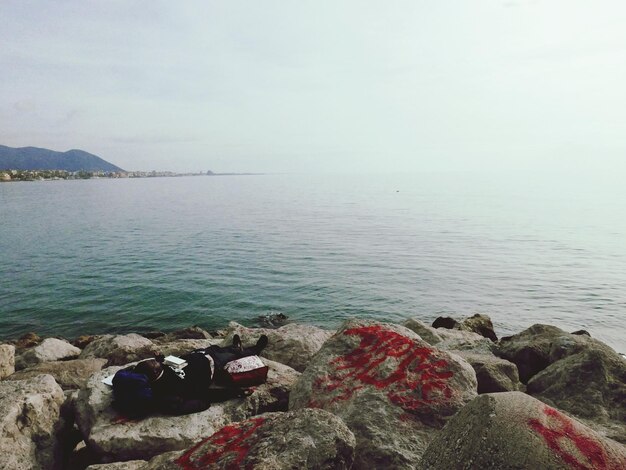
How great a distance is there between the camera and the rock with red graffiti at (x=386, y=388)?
19.7ft

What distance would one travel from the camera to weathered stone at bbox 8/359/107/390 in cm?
1100

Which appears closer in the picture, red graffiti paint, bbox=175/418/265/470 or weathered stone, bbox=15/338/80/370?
red graffiti paint, bbox=175/418/265/470

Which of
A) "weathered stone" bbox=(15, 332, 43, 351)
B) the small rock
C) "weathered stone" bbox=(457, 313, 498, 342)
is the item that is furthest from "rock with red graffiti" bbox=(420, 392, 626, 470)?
"weathered stone" bbox=(15, 332, 43, 351)

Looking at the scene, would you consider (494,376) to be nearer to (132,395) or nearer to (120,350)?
(132,395)

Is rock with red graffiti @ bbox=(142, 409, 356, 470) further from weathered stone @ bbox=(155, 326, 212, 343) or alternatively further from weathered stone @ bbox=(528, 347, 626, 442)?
weathered stone @ bbox=(155, 326, 212, 343)

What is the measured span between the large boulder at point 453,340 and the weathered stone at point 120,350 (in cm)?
841

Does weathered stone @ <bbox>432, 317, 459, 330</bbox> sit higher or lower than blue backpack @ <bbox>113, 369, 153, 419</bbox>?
lower

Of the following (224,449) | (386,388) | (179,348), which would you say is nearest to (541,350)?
(386,388)

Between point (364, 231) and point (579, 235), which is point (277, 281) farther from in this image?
point (579, 235)

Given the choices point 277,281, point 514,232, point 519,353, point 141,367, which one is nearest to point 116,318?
point 277,281

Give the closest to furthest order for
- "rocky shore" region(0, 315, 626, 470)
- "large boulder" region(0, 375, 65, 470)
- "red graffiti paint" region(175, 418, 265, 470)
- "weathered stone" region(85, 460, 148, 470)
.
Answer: "rocky shore" region(0, 315, 626, 470) < "red graffiti paint" region(175, 418, 265, 470) < "weathered stone" region(85, 460, 148, 470) < "large boulder" region(0, 375, 65, 470)

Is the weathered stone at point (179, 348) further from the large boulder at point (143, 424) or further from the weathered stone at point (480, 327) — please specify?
the weathered stone at point (480, 327)

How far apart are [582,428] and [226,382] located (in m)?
5.88

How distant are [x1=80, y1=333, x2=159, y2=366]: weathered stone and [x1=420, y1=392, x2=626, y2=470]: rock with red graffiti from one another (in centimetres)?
931
